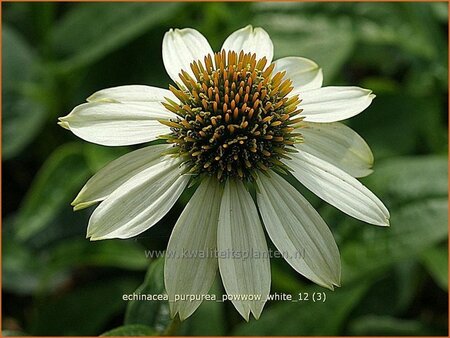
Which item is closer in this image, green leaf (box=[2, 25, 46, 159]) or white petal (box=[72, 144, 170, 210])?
white petal (box=[72, 144, 170, 210])

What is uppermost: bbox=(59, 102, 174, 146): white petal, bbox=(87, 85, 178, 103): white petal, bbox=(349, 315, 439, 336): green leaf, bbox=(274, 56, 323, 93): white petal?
bbox=(274, 56, 323, 93): white petal

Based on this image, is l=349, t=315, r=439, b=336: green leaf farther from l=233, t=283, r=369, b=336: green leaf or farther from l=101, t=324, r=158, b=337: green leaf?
l=101, t=324, r=158, b=337: green leaf

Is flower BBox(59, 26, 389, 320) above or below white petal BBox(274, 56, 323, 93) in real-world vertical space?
below

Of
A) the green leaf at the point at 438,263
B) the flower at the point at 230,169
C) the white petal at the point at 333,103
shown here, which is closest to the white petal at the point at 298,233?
the flower at the point at 230,169

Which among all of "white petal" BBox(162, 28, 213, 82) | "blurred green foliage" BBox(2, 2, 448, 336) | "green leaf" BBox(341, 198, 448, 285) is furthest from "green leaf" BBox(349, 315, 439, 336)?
"white petal" BBox(162, 28, 213, 82)

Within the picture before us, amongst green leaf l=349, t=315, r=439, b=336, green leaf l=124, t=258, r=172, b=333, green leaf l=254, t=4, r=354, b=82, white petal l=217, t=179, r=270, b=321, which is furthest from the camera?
green leaf l=254, t=4, r=354, b=82

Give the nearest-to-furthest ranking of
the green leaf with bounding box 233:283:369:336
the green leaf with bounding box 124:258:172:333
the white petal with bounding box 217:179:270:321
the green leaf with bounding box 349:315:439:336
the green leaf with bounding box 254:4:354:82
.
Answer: the white petal with bounding box 217:179:270:321 → the green leaf with bounding box 124:258:172:333 → the green leaf with bounding box 233:283:369:336 → the green leaf with bounding box 349:315:439:336 → the green leaf with bounding box 254:4:354:82

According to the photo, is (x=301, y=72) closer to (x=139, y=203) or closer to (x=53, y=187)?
(x=139, y=203)
